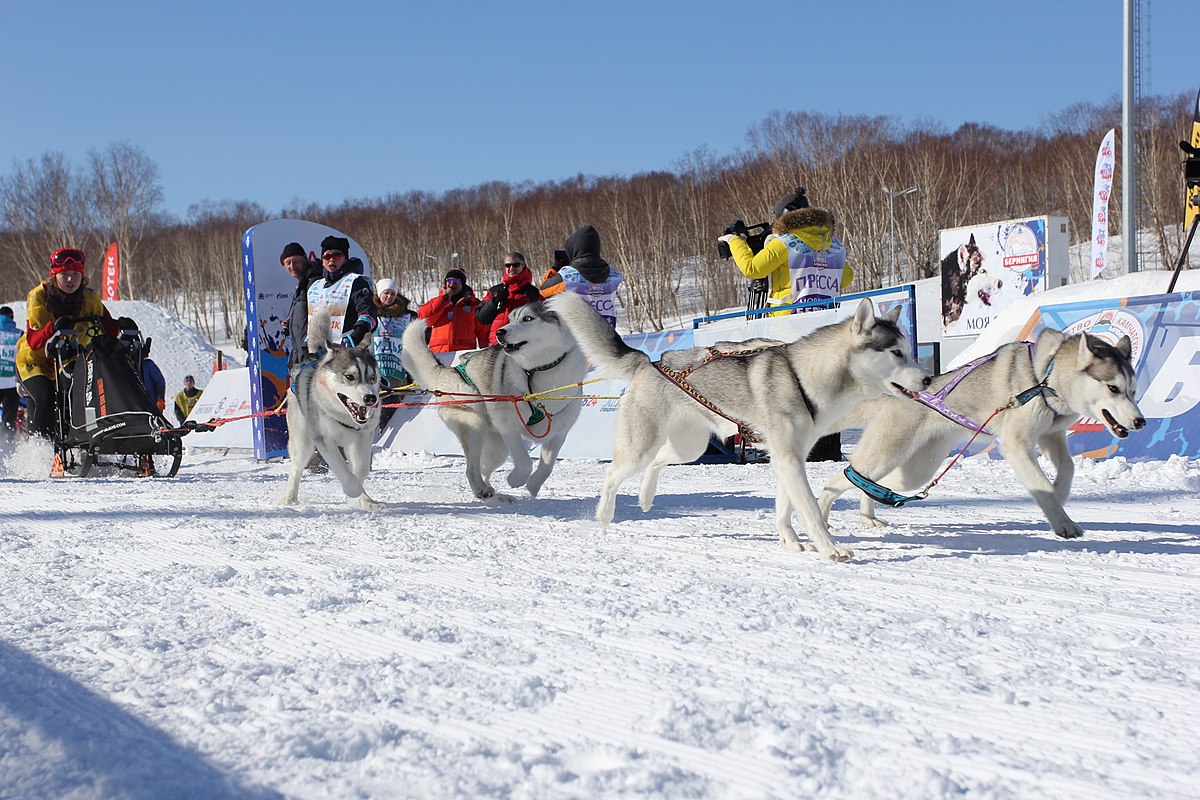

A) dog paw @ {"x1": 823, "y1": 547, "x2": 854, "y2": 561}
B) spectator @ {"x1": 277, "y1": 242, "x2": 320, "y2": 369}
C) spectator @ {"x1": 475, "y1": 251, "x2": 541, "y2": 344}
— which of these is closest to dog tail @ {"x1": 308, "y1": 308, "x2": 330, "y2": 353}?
spectator @ {"x1": 475, "y1": 251, "x2": 541, "y2": 344}

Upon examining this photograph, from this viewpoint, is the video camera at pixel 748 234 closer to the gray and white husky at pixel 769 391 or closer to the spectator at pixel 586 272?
the spectator at pixel 586 272

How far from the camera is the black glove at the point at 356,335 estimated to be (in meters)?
6.11

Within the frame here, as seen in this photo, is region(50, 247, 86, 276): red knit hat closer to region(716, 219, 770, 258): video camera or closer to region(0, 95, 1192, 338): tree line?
region(716, 219, 770, 258): video camera

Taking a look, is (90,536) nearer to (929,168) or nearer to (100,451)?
(100,451)

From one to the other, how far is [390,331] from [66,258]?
2.74 meters

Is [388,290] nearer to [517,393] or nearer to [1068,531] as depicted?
[517,393]

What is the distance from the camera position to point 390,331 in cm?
823

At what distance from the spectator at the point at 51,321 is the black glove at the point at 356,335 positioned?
2.68m

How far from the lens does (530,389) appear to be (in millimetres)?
5914

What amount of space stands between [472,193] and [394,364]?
159 ft

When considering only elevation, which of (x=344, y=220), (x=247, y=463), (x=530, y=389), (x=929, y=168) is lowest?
(x=247, y=463)

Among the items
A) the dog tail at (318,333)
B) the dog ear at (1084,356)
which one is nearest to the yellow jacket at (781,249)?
the dog tail at (318,333)

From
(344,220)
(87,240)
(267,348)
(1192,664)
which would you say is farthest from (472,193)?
(1192,664)

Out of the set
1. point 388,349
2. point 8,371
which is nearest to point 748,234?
point 388,349
